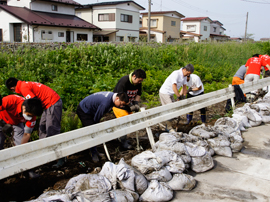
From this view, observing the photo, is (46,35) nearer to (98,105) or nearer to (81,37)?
(81,37)

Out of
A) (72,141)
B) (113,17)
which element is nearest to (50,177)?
(72,141)

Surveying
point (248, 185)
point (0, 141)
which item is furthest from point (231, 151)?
point (0, 141)

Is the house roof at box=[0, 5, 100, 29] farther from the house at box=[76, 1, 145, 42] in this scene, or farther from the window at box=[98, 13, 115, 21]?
the window at box=[98, 13, 115, 21]

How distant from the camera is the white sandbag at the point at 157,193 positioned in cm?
318

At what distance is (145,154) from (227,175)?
1.36 metres

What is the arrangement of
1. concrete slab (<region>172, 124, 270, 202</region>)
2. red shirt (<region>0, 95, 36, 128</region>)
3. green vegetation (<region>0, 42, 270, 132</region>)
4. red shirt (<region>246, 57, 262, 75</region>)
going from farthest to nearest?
red shirt (<region>246, 57, 262, 75</region>), green vegetation (<region>0, 42, 270, 132</region>), red shirt (<region>0, 95, 36, 128</region>), concrete slab (<region>172, 124, 270, 202</region>)

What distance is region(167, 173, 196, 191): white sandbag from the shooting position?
3500 millimetres

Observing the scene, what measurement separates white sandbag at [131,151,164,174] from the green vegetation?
221 cm

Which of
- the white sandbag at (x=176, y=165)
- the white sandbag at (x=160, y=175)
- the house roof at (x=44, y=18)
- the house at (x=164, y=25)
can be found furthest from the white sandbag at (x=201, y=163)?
the house at (x=164, y=25)

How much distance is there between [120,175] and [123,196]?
0.83 ft

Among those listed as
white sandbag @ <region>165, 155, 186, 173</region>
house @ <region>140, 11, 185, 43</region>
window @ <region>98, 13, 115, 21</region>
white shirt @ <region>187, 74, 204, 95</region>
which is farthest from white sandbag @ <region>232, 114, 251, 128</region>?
house @ <region>140, 11, 185, 43</region>

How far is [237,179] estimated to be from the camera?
3857mm

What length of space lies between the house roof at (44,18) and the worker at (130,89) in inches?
929

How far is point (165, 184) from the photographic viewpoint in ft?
11.2
